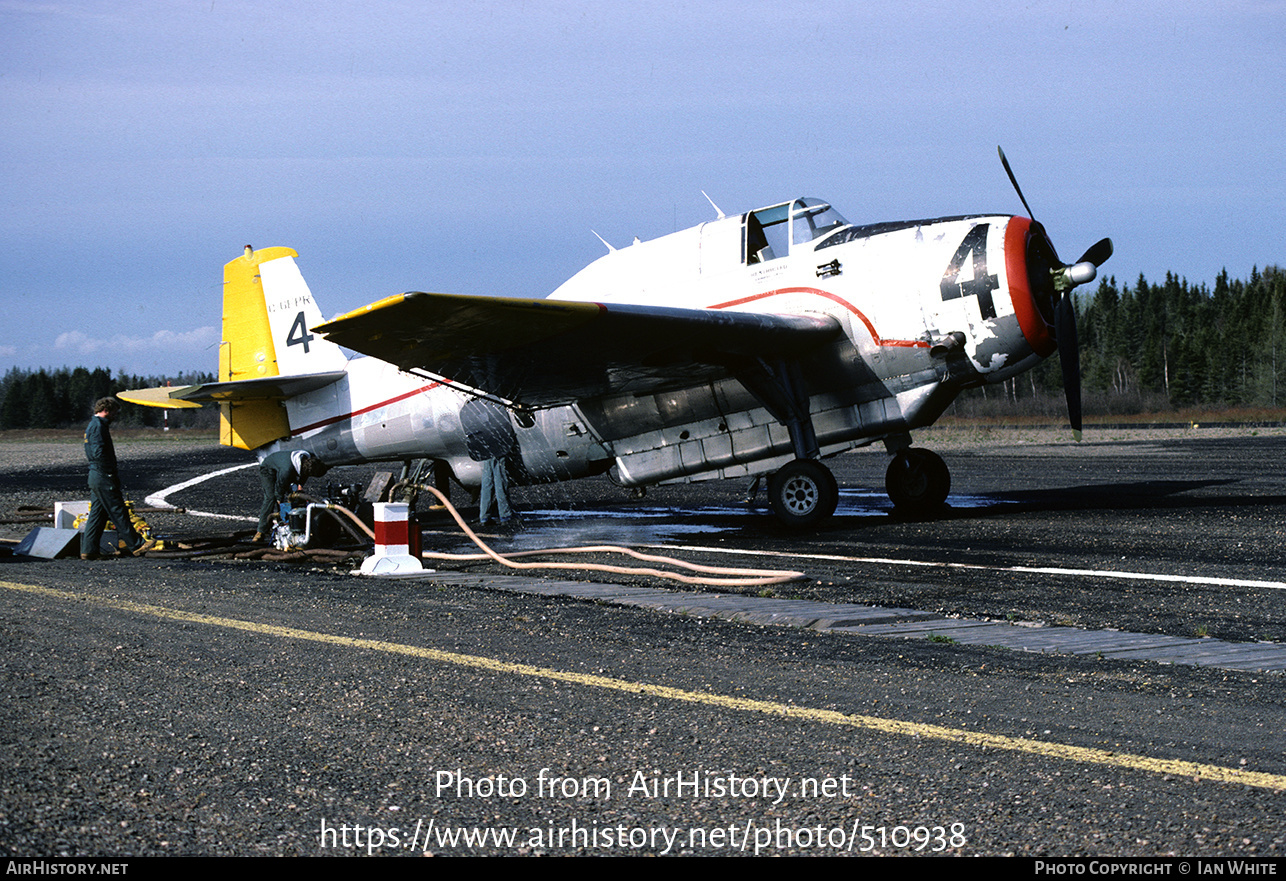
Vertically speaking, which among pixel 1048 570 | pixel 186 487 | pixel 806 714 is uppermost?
pixel 186 487

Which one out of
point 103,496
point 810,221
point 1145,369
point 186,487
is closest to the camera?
point 103,496

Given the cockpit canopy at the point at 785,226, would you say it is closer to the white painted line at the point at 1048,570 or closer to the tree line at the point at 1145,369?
the white painted line at the point at 1048,570

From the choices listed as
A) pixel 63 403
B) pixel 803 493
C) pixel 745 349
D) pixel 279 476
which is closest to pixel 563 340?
pixel 745 349

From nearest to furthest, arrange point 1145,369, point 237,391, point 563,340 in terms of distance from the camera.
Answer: point 563,340
point 237,391
point 1145,369

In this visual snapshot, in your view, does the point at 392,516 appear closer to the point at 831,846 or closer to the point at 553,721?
the point at 553,721

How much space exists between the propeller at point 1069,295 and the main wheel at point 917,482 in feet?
6.22

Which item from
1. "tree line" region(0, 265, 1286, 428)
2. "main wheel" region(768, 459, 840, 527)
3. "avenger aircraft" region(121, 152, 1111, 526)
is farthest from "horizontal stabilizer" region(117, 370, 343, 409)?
"tree line" region(0, 265, 1286, 428)

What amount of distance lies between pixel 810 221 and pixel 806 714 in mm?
10588

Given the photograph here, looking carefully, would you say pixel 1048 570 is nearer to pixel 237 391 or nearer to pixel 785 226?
pixel 785 226

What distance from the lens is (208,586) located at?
31.0 feet

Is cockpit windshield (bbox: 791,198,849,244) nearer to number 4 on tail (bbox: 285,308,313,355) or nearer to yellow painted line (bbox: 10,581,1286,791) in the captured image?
number 4 on tail (bbox: 285,308,313,355)

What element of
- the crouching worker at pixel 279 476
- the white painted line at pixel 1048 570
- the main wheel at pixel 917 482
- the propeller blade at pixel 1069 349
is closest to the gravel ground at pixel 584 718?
the white painted line at pixel 1048 570

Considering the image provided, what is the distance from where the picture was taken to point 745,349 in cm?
1351

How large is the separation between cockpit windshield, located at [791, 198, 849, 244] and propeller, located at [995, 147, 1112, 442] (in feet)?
7.56
